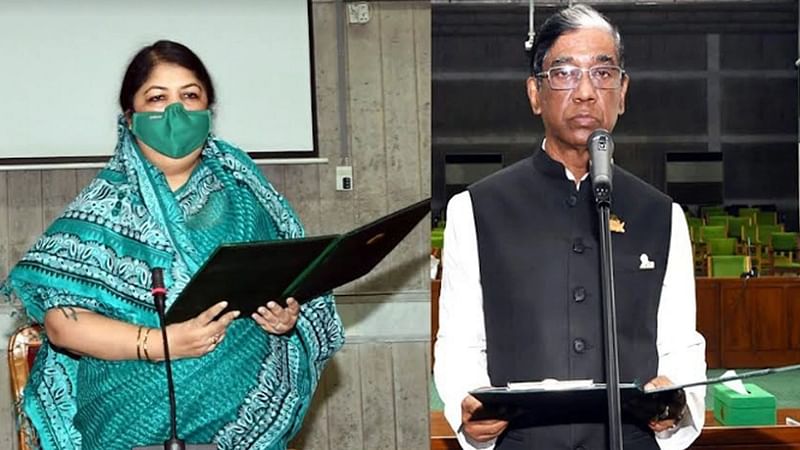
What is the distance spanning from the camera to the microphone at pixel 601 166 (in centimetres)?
147

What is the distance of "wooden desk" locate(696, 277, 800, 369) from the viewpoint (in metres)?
7.97

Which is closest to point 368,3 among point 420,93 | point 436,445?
point 420,93

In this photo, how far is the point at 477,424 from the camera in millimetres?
1788

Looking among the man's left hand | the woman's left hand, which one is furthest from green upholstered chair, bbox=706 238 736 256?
the man's left hand

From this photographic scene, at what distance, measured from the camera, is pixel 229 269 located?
1.83 metres

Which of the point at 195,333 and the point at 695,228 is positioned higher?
the point at 695,228

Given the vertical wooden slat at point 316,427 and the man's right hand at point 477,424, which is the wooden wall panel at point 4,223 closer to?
the vertical wooden slat at point 316,427

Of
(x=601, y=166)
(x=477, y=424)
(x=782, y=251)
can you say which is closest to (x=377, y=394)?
(x=477, y=424)

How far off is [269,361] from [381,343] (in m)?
2.37

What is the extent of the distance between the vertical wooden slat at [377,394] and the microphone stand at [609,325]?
10.2 feet

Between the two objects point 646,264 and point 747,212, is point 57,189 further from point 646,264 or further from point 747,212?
point 747,212

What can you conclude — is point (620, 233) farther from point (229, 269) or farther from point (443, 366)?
point (229, 269)

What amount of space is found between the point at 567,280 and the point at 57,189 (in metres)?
2.95

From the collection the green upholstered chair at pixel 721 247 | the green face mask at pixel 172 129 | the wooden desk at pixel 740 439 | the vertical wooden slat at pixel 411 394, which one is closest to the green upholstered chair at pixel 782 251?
the green upholstered chair at pixel 721 247
